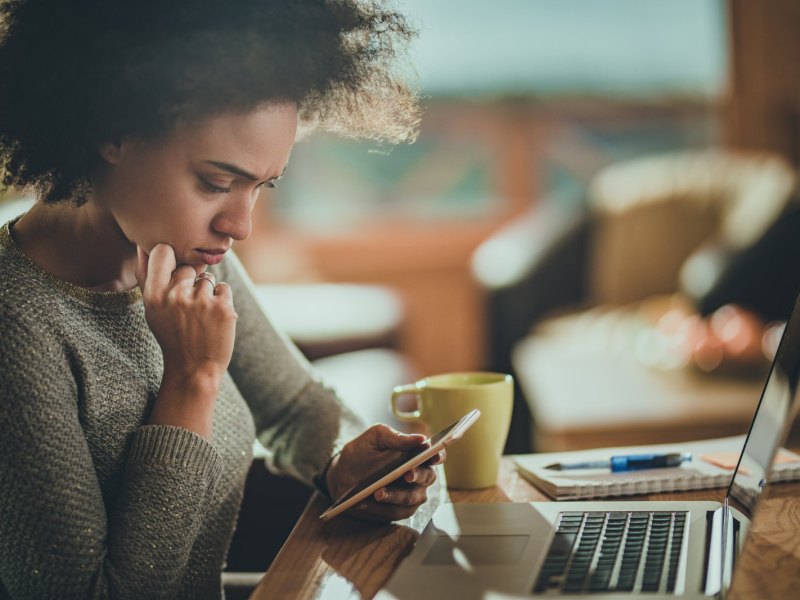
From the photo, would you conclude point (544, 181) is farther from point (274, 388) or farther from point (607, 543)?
point (607, 543)

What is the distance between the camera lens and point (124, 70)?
33.7 inches

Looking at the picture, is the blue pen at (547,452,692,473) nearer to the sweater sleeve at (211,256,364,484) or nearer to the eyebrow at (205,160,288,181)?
the sweater sleeve at (211,256,364,484)

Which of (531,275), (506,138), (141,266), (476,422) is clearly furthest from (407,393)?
(506,138)

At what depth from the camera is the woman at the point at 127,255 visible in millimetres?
791

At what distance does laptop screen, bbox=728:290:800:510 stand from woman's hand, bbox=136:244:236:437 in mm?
461

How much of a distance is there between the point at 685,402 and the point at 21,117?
4.96 feet

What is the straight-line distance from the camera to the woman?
0.79 m

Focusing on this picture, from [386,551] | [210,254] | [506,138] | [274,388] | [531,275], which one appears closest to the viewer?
[386,551]

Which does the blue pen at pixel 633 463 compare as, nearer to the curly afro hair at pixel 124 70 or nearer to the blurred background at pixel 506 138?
the curly afro hair at pixel 124 70

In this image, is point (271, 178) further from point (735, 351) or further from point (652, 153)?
point (652, 153)

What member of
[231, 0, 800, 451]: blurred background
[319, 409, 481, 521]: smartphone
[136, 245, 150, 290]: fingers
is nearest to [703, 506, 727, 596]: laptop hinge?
[319, 409, 481, 521]: smartphone

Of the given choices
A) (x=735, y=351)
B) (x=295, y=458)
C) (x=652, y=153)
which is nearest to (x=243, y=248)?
(x=652, y=153)

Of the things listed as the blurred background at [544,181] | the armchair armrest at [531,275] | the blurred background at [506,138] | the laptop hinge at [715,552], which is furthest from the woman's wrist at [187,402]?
the blurred background at [506,138]

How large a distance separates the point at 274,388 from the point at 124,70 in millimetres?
470
